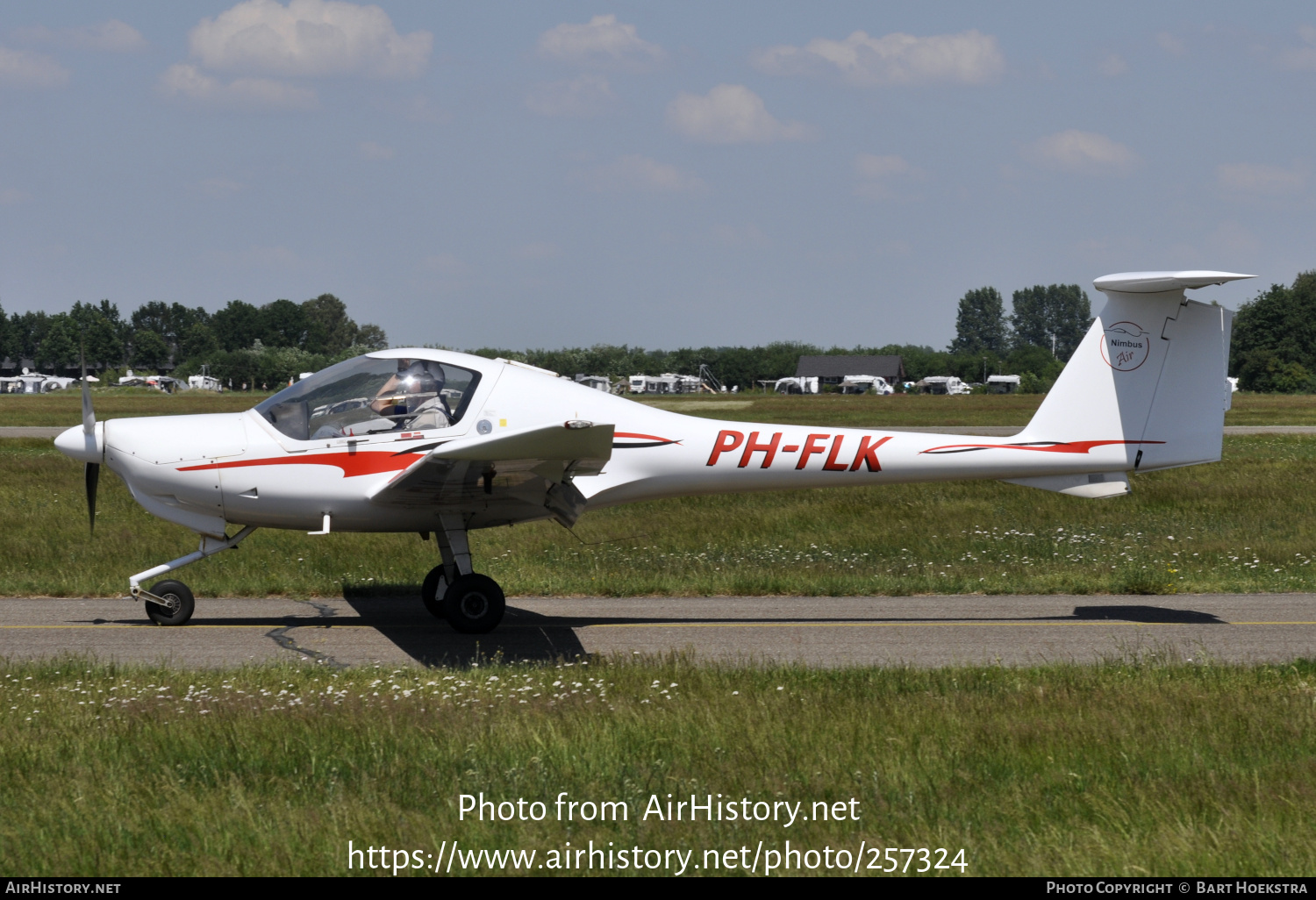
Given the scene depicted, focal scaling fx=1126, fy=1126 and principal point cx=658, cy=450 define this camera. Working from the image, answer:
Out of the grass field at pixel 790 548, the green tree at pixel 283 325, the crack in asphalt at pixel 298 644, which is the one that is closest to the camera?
the crack in asphalt at pixel 298 644

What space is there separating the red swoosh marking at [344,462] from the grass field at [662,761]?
2169 mm

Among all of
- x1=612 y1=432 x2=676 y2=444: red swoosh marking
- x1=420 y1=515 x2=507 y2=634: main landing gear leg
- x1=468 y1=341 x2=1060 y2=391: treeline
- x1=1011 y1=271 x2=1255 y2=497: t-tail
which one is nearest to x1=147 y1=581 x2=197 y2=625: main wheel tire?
x1=420 y1=515 x2=507 y2=634: main landing gear leg

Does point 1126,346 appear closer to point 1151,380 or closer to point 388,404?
point 1151,380

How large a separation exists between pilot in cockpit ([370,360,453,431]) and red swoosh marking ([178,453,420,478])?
32 cm

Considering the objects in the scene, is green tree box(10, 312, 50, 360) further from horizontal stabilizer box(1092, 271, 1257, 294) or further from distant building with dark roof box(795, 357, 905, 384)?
horizontal stabilizer box(1092, 271, 1257, 294)

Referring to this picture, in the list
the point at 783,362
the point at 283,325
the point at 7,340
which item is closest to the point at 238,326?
the point at 283,325

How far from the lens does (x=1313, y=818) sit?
4.95 metres

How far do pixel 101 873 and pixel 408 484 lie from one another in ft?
16.4

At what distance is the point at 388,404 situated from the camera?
9695mm

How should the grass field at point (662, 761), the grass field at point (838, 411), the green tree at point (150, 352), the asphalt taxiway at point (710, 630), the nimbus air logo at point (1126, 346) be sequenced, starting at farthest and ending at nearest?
the green tree at point (150, 352) → the grass field at point (838, 411) → the nimbus air logo at point (1126, 346) → the asphalt taxiway at point (710, 630) → the grass field at point (662, 761)

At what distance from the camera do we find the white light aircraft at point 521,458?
965 cm

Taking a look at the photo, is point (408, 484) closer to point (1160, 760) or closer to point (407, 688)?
point (407, 688)

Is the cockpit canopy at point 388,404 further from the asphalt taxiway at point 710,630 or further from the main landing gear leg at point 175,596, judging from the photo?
the asphalt taxiway at point 710,630

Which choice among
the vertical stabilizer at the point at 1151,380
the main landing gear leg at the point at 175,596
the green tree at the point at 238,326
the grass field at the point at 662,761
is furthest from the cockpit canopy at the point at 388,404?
the green tree at the point at 238,326
